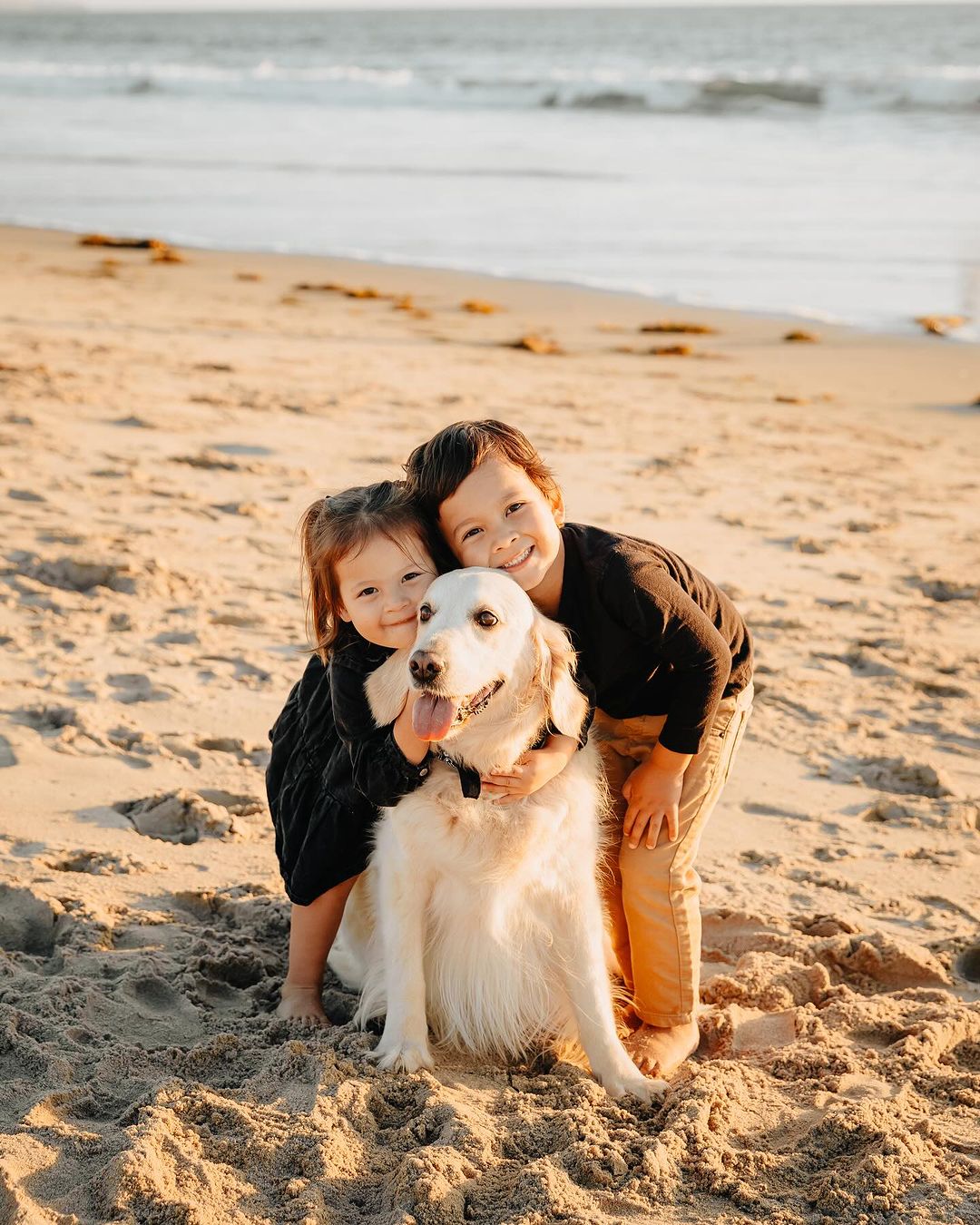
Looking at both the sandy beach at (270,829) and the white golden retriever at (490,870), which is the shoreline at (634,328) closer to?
the sandy beach at (270,829)

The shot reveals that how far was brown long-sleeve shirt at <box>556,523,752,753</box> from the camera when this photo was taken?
2.90m

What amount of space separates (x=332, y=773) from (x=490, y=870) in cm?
54

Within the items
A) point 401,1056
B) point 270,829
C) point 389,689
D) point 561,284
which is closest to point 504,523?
point 389,689

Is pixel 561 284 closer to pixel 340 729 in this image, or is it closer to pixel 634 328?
pixel 634 328

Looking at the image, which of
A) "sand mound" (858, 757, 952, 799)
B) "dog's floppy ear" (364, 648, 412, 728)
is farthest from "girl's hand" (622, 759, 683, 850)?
"sand mound" (858, 757, 952, 799)

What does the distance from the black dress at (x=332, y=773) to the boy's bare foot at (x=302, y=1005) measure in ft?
0.77

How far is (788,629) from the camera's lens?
5.51 m

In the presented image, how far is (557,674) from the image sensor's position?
9.15 feet

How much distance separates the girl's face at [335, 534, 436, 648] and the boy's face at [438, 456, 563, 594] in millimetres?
113

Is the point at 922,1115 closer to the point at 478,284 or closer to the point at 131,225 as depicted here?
the point at 478,284

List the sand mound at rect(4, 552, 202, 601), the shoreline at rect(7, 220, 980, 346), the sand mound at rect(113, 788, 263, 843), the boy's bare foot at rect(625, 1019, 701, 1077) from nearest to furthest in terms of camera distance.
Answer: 1. the boy's bare foot at rect(625, 1019, 701, 1077)
2. the sand mound at rect(113, 788, 263, 843)
3. the sand mound at rect(4, 552, 202, 601)
4. the shoreline at rect(7, 220, 980, 346)

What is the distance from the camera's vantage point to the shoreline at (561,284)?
10719 millimetres

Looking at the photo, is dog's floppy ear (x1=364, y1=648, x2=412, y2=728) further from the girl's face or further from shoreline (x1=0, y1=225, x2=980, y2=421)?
shoreline (x1=0, y1=225, x2=980, y2=421)

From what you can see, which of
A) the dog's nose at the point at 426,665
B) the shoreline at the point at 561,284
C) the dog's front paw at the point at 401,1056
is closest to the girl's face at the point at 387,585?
the dog's nose at the point at 426,665
